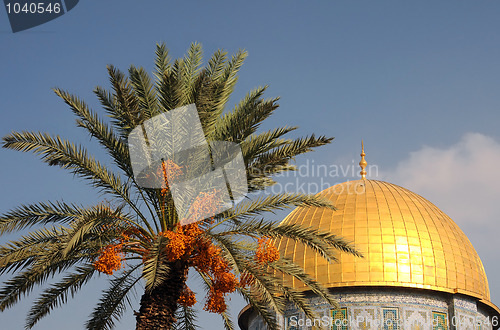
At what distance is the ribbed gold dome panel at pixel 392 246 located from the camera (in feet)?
74.3

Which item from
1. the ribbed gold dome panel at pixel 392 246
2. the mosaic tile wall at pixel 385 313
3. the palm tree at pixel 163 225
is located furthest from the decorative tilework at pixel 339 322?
the palm tree at pixel 163 225

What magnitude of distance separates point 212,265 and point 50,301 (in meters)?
2.89

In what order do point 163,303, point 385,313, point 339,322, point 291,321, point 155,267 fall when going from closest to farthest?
point 155,267, point 163,303, point 339,322, point 385,313, point 291,321

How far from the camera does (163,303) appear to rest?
11039 millimetres

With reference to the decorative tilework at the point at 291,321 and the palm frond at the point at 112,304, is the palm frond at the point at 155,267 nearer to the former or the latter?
the palm frond at the point at 112,304

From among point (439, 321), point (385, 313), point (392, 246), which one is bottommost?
point (439, 321)

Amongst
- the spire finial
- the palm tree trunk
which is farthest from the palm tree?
the spire finial

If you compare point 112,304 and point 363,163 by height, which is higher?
point 363,163

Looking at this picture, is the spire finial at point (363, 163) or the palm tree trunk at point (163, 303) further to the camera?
the spire finial at point (363, 163)

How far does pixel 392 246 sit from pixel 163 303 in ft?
44.3

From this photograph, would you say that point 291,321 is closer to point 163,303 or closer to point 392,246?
point 392,246

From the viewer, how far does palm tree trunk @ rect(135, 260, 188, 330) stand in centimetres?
1093

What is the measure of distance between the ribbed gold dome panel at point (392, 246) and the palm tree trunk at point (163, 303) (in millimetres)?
11580

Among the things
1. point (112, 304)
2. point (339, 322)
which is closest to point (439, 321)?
point (339, 322)
